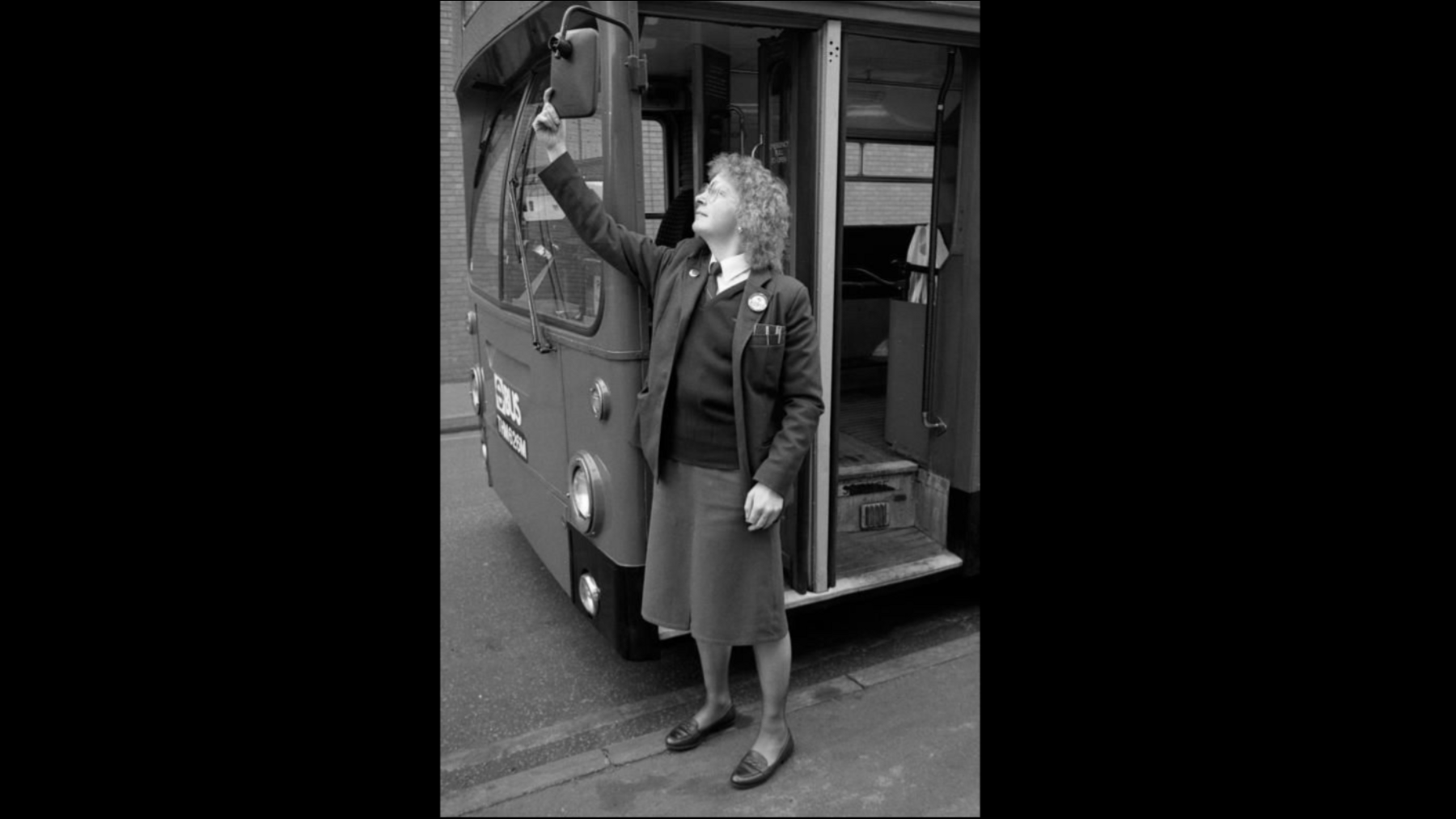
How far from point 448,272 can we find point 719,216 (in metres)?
7.98

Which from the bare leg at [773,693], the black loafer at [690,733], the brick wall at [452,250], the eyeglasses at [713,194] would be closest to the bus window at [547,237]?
the eyeglasses at [713,194]

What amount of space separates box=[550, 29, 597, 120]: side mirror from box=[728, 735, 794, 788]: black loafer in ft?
6.28

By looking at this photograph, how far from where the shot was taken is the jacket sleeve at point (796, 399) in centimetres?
252

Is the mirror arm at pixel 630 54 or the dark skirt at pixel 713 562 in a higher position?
the mirror arm at pixel 630 54

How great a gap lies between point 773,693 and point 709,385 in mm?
954

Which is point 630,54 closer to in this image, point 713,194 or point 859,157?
point 713,194

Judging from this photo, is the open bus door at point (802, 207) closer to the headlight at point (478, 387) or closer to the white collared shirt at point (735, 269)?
the white collared shirt at point (735, 269)

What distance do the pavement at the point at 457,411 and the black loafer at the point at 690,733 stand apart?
522cm

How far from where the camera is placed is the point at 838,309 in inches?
127

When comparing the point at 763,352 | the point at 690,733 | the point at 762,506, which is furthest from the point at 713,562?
the point at 690,733

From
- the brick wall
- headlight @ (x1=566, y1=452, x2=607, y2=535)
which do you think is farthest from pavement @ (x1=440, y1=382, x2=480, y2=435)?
headlight @ (x1=566, y1=452, x2=607, y2=535)

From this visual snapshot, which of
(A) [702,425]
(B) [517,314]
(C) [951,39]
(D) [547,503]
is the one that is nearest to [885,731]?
(A) [702,425]

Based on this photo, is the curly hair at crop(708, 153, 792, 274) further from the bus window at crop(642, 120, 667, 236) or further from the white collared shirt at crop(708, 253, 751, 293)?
the bus window at crop(642, 120, 667, 236)

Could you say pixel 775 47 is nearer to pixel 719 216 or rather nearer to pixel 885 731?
pixel 719 216
